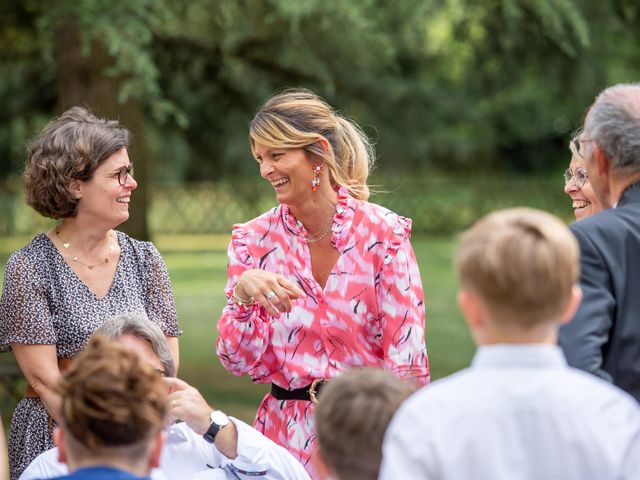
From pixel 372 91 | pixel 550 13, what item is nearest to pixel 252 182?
pixel 372 91

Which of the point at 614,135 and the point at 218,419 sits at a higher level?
the point at 614,135

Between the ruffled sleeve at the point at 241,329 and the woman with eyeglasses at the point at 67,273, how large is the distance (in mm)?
239

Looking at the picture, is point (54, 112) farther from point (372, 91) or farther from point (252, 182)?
point (252, 182)

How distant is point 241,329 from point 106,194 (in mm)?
698

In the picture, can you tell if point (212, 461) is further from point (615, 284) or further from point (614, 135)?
point (614, 135)

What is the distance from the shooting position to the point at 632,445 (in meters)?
2.32


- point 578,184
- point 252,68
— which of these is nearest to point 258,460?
point 578,184

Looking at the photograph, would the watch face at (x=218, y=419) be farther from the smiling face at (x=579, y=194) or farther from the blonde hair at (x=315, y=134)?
the smiling face at (x=579, y=194)

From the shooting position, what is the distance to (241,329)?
386 cm

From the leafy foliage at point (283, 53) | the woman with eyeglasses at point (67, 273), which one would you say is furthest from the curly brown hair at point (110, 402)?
the leafy foliage at point (283, 53)

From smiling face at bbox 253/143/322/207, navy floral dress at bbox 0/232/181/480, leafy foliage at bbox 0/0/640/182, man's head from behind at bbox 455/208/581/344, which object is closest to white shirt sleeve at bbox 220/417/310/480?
navy floral dress at bbox 0/232/181/480

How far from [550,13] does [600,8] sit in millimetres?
1944

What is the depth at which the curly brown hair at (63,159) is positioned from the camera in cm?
392

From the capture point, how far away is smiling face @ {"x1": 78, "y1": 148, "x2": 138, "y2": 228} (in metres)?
3.96
